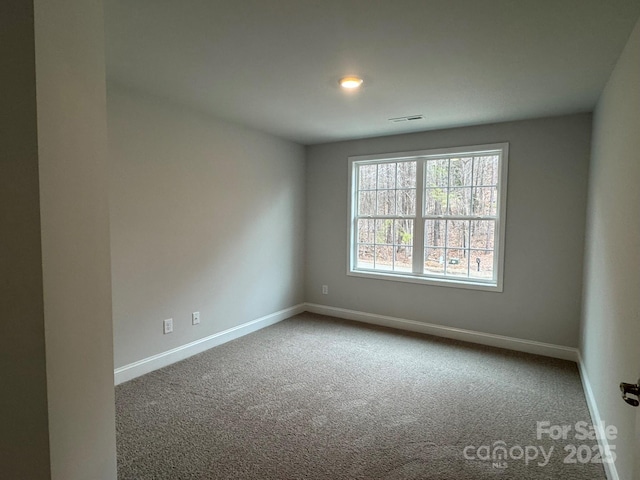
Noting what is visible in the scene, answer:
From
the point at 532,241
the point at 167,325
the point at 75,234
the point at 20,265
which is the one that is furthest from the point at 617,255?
the point at 167,325

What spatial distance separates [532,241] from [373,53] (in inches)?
105

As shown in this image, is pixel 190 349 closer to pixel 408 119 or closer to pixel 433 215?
pixel 433 215

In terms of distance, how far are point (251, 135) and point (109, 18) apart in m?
2.29

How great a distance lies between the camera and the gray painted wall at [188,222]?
2922mm

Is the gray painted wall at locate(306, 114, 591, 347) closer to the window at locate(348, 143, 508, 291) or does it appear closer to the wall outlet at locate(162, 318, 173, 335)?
the window at locate(348, 143, 508, 291)

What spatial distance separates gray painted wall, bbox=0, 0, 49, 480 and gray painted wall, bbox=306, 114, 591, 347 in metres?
3.75

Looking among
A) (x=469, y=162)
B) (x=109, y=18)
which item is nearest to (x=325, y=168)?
(x=469, y=162)

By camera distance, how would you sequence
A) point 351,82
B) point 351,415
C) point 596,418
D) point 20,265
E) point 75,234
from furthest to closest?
point 351,82 → point 351,415 → point 596,418 → point 75,234 → point 20,265

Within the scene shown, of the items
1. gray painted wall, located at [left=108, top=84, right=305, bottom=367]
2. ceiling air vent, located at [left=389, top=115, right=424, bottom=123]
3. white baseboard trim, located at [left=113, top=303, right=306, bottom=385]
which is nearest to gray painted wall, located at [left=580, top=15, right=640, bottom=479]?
ceiling air vent, located at [left=389, top=115, right=424, bottom=123]

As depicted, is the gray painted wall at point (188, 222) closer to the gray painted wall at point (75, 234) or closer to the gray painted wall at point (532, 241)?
the gray painted wall at point (75, 234)

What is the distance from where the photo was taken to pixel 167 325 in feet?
10.8

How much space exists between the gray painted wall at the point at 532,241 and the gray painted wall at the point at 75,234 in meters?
3.51

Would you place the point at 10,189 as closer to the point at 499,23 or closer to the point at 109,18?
the point at 109,18

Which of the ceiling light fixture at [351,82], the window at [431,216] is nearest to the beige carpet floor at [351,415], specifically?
the window at [431,216]
